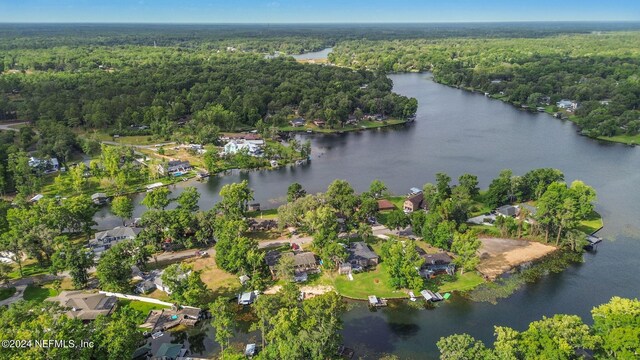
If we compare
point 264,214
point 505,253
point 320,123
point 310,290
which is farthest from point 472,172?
point 310,290

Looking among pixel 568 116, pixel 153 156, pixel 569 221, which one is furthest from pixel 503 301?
pixel 568 116

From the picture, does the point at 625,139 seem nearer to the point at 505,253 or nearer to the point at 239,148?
the point at 505,253

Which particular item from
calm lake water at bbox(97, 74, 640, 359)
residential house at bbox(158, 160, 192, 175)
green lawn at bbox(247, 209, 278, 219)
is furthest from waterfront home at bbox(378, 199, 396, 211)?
residential house at bbox(158, 160, 192, 175)

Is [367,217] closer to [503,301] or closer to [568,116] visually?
[503,301]

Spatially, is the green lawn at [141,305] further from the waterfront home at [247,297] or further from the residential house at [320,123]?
the residential house at [320,123]

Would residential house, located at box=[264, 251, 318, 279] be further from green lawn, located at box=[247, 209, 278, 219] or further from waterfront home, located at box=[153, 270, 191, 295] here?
green lawn, located at box=[247, 209, 278, 219]
